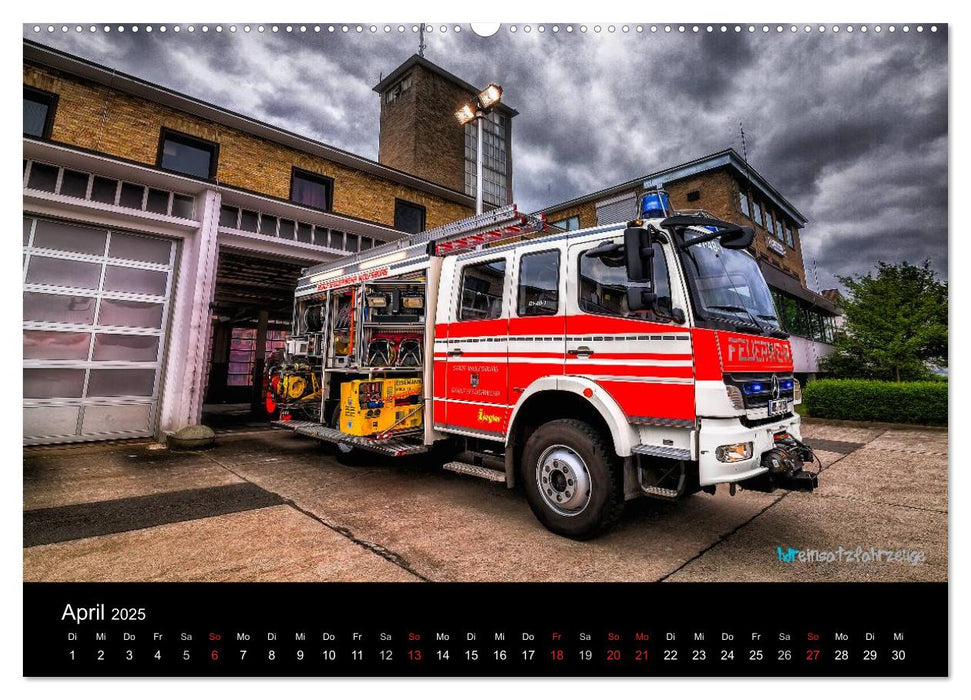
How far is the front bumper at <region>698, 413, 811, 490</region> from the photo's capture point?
2.59 metres

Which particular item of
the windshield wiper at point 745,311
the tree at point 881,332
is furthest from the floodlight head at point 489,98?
the tree at point 881,332

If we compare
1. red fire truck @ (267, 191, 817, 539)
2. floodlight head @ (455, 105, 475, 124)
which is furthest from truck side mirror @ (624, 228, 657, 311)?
floodlight head @ (455, 105, 475, 124)

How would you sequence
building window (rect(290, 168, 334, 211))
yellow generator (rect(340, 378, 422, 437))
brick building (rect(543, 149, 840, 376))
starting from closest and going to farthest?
yellow generator (rect(340, 378, 422, 437)) < building window (rect(290, 168, 334, 211)) < brick building (rect(543, 149, 840, 376))

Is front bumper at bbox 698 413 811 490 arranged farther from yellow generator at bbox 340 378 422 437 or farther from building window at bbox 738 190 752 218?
building window at bbox 738 190 752 218

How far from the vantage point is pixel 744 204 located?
15953 mm

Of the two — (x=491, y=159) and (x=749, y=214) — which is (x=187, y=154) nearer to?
(x=491, y=159)

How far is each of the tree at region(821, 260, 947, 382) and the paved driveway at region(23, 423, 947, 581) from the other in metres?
2.21

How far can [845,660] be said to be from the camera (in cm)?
140

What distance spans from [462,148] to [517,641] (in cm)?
2194

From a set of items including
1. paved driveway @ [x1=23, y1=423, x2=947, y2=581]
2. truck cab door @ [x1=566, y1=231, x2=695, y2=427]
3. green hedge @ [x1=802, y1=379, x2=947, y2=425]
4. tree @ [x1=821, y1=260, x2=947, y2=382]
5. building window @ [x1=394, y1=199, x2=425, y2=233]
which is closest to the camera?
paved driveway @ [x1=23, y1=423, x2=947, y2=581]

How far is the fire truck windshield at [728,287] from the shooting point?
2.97 meters

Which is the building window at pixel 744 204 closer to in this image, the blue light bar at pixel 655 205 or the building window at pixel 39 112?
the blue light bar at pixel 655 205

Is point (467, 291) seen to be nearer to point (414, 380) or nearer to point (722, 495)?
point (414, 380)

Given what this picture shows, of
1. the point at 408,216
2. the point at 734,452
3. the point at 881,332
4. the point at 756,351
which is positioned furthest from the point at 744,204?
the point at 734,452
